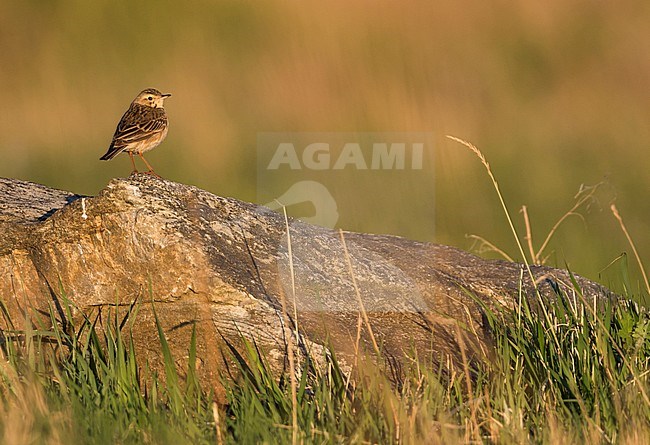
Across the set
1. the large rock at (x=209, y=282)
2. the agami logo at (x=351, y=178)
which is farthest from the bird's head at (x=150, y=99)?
the large rock at (x=209, y=282)

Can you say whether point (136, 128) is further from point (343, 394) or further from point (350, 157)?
point (350, 157)

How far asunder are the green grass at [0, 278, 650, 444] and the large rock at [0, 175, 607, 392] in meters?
0.10

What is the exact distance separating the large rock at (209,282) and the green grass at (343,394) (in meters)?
0.10

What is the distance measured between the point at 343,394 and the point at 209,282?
682 millimetres

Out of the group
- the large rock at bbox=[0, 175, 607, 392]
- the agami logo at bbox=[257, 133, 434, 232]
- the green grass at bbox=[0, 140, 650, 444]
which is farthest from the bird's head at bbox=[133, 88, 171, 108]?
the green grass at bbox=[0, 140, 650, 444]

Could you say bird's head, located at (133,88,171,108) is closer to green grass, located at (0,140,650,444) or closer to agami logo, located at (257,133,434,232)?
agami logo, located at (257,133,434,232)

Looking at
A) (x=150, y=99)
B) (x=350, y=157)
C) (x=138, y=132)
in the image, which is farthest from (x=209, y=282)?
(x=350, y=157)

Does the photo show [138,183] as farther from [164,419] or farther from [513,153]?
[513,153]

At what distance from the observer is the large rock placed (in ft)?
12.1

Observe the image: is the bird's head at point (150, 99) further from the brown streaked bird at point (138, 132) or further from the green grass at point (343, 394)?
the green grass at point (343, 394)

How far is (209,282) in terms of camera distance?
12.3ft

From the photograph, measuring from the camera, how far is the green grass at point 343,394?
310 cm

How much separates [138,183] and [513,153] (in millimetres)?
5550

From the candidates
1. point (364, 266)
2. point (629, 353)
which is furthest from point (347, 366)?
point (629, 353)
